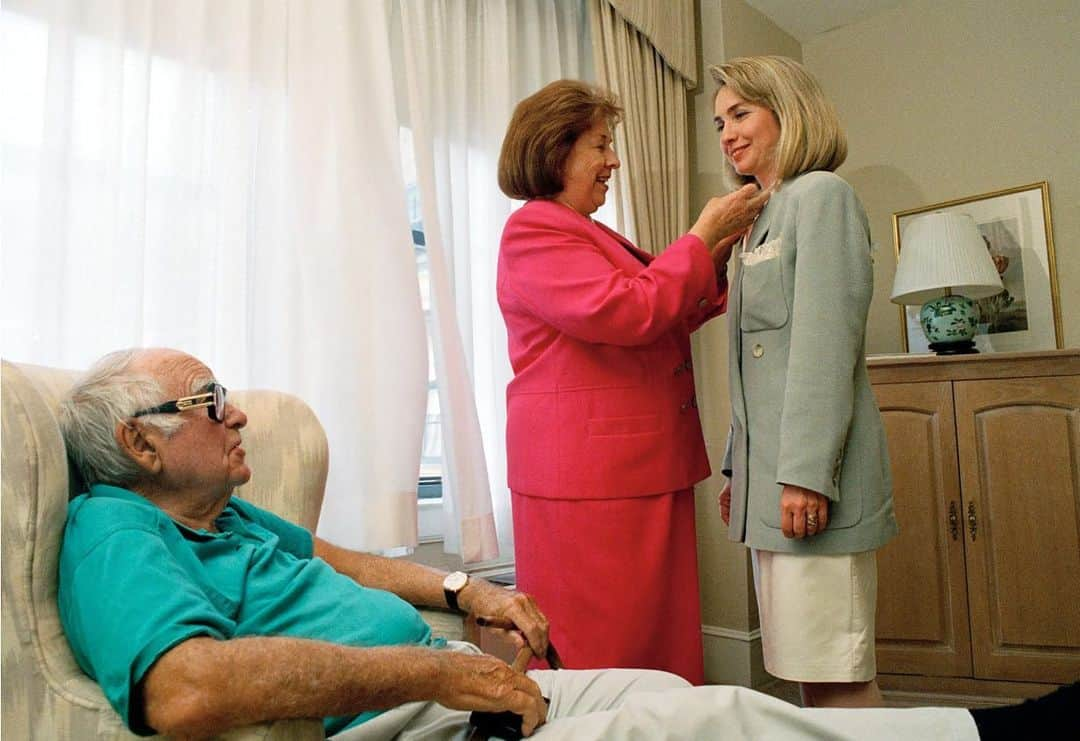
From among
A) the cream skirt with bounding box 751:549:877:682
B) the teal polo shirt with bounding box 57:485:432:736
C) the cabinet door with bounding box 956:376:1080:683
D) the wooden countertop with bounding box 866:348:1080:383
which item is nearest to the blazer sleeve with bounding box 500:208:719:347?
the cream skirt with bounding box 751:549:877:682

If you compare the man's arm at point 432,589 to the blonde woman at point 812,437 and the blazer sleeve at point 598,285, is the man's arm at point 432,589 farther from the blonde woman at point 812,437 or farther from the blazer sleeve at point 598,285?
the blazer sleeve at point 598,285

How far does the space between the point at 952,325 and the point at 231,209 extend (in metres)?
2.30

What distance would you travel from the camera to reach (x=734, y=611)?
2896 mm

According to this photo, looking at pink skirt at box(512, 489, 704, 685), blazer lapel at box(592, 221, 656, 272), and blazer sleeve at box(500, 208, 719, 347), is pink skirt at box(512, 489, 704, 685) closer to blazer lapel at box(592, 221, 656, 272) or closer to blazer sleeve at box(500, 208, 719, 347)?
blazer sleeve at box(500, 208, 719, 347)

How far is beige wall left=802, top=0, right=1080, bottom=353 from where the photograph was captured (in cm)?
289

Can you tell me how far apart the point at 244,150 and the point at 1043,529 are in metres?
2.52

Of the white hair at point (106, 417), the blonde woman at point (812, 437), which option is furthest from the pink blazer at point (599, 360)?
the white hair at point (106, 417)

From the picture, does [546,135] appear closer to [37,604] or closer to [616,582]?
[616,582]

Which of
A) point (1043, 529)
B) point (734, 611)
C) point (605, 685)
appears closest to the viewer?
point (605, 685)

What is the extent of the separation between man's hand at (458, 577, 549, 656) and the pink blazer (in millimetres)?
310

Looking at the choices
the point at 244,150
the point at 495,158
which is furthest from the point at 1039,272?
the point at 244,150

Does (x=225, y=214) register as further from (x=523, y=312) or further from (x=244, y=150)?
(x=523, y=312)

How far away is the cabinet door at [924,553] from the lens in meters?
2.50

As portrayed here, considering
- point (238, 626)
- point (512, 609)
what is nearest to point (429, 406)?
point (512, 609)
